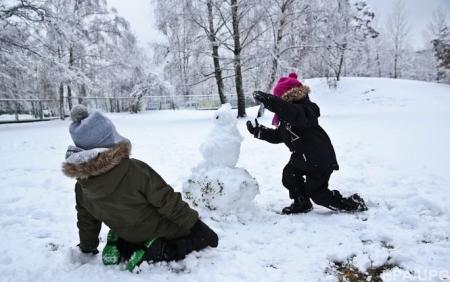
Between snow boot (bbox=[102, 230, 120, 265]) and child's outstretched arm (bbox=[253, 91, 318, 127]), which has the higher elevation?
child's outstretched arm (bbox=[253, 91, 318, 127])

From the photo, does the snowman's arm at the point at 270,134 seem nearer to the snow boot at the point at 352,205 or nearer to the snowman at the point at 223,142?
the snowman at the point at 223,142

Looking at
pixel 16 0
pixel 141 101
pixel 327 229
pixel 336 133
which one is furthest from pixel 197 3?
pixel 327 229

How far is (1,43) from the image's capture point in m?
12.7

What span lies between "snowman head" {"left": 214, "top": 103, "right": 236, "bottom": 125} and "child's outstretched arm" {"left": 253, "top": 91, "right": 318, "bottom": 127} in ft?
1.42

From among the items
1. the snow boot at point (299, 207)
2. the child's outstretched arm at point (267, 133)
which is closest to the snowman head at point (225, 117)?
the child's outstretched arm at point (267, 133)

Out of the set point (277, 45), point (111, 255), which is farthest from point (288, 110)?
point (277, 45)

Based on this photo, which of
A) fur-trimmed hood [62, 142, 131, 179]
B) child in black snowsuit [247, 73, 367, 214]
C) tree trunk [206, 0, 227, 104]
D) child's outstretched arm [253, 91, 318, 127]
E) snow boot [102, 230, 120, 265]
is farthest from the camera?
tree trunk [206, 0, 227, 104]

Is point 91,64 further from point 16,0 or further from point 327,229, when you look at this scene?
point 327,229

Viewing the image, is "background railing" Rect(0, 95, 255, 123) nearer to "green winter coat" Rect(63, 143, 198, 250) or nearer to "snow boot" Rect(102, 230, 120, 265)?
"green winter coat" Rect(63, 143, 198, 250)

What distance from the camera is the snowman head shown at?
3754 millimetres

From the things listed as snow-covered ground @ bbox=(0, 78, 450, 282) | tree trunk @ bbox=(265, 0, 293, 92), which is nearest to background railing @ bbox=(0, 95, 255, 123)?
tree trunk @ bbox=(265, 0, 293, 92)

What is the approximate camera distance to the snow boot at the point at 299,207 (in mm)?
3693

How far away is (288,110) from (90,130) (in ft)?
5.87

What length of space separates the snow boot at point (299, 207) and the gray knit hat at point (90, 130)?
6.51 feet
